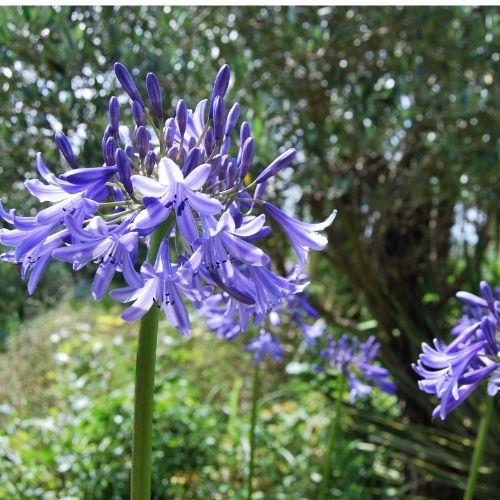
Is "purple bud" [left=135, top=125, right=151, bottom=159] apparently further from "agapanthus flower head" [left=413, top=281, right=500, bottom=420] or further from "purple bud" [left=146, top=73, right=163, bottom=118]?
"agapanthus flower head" [left=413, top=281, right=500, bottom=420]

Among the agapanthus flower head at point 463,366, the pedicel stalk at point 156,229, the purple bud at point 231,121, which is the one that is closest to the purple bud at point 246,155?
the pedicel stalk at point 156,229

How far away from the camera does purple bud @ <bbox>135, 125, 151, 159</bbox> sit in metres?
1.42

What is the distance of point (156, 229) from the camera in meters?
1.38

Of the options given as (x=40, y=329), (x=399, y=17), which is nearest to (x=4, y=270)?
(x=399, y=17)

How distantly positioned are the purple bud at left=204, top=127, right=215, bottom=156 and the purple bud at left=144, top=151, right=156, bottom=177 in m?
0.12

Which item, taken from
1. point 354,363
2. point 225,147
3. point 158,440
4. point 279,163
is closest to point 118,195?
point 225,147

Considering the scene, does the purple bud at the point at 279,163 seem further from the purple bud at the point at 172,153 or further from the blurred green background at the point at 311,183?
the blurred green background at the point at 311,183

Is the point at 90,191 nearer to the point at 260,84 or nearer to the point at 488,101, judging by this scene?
the point at 260,84

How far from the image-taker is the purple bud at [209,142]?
4.83 ft

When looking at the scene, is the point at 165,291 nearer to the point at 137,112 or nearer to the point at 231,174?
the point at 231,174

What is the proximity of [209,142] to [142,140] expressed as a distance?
0.45ft

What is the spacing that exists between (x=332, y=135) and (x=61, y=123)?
1.60 meters

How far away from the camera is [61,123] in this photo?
3482 mm

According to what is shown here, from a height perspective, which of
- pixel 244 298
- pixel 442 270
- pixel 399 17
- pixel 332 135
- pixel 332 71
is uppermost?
pixel 399 17
